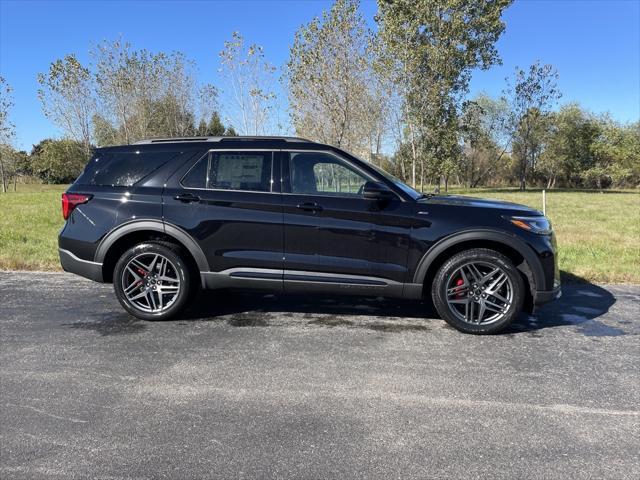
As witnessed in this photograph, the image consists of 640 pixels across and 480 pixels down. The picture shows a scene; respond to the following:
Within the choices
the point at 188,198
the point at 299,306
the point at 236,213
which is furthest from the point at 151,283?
the point at 299,306

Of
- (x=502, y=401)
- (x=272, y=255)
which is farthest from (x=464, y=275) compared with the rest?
(x=272, y=255)

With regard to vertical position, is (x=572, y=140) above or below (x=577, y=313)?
above

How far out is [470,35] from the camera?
27.4 metres

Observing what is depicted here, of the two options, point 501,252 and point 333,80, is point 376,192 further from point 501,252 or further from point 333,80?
point 333,80

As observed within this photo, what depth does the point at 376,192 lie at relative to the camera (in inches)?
171

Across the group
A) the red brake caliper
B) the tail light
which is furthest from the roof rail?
the red brake caliper

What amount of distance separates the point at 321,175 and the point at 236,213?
0.91m

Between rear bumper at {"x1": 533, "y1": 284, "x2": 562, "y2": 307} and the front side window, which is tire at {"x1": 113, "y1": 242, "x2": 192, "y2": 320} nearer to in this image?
the front side window

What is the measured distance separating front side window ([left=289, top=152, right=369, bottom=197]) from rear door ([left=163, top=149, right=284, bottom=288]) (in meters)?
0.19

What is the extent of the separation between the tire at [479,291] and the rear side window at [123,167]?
299cm

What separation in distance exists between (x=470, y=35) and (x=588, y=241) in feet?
71.4

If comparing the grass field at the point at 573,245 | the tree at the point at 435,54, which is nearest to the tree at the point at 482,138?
the tree at the point at 435,54

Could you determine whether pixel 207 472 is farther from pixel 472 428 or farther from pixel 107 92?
pixel 107 92

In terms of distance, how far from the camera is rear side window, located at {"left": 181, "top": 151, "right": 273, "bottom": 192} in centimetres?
463
